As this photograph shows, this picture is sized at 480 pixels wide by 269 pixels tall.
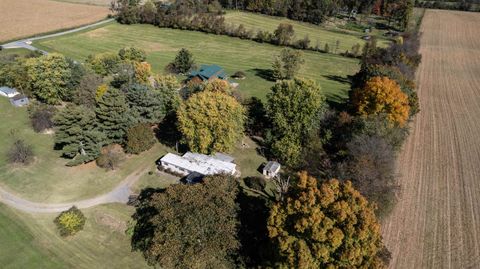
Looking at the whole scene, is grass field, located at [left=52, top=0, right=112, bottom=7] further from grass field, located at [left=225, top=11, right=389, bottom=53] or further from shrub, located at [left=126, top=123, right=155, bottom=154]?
shrub, located at [left=126, top=123, right=155, bottom=154]

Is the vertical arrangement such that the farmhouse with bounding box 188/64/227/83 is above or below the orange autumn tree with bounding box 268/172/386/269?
above

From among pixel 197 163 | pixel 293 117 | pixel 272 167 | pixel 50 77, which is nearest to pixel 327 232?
pixel 272 167

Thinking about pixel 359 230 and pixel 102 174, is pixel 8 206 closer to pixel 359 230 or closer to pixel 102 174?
pixel 102 174

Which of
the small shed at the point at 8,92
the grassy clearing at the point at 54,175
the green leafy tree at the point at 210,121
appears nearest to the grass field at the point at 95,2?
the small shed at the point at 8,92

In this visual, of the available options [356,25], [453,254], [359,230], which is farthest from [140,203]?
[356,25]

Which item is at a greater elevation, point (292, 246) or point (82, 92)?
point (82, 92)

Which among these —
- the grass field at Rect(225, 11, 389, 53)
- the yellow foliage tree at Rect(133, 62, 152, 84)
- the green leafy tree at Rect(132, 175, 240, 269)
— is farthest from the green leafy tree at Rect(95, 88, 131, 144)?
the grass field at Rect(225, 11, 389, 53)
